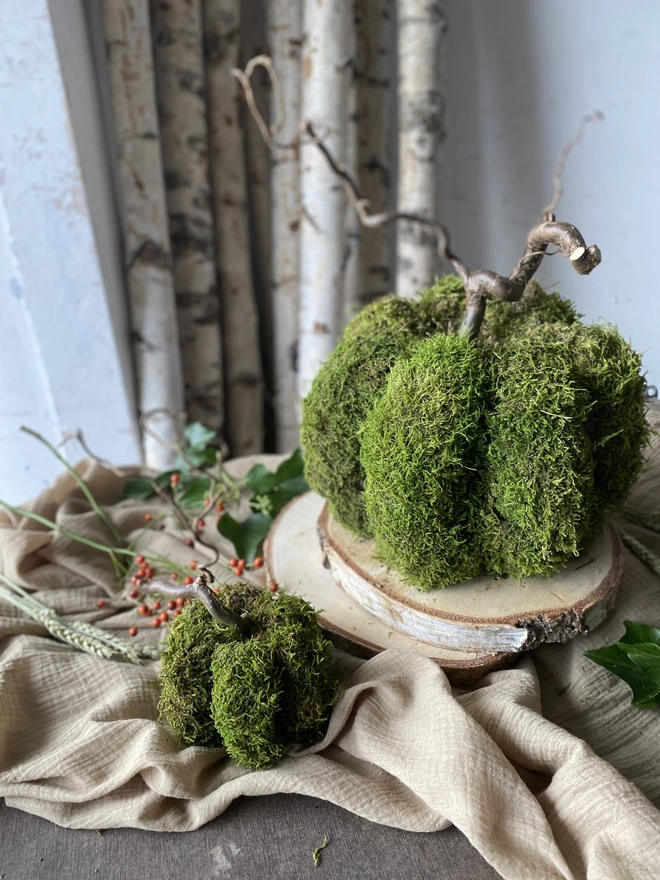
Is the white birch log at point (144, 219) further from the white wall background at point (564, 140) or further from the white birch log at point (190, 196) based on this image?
the white wall background at point (564, 140)

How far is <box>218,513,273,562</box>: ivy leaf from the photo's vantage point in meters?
1.05

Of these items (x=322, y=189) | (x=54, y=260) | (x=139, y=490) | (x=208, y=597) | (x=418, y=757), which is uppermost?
(x=322, y=189)

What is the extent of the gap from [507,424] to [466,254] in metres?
1.04

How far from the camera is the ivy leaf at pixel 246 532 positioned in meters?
1.05

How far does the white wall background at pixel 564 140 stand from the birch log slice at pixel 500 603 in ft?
1.10

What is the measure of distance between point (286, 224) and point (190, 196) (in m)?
0.24

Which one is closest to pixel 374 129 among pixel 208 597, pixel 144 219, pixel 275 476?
pixel 144 219

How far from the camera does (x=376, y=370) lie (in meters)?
0.84

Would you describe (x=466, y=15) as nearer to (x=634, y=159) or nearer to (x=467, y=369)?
(x=634, y=159)

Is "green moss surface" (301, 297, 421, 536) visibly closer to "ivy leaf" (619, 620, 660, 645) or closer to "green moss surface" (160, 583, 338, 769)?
"green moss surface" (160, 583, 338, 769)

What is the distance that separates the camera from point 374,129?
1.66 m

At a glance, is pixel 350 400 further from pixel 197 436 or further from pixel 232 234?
pixel 232 234

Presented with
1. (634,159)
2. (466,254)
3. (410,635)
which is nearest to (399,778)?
(410,635)

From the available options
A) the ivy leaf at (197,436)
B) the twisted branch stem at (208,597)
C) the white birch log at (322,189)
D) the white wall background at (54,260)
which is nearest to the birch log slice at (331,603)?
Result: the twisted branch stem at (208,597)
